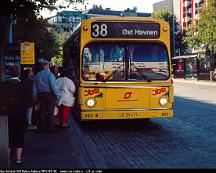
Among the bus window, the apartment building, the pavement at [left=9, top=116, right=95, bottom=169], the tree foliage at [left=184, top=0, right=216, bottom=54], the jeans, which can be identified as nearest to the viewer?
the pavement at [left=9, top=116, right=95, bottom=169]

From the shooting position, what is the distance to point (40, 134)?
446 inches

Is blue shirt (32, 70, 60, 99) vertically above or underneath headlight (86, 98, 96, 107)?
above

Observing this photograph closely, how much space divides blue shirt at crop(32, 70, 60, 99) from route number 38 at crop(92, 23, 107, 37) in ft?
5.19

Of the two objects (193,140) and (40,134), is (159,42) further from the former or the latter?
(40,134)

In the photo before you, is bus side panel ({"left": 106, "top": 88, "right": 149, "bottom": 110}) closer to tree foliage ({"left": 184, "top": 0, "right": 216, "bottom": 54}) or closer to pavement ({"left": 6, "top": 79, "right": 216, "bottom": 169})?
pavement ({"left": 6, "top": 79, "right": 216, "bottom": 169})

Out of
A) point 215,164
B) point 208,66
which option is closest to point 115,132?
point 215,164

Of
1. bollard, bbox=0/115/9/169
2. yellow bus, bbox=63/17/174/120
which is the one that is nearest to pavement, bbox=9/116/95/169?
bollard, bbox=0/115/9/169

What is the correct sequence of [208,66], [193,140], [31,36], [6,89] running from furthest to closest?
[208,66], [31,36], [193,140], [6,89]

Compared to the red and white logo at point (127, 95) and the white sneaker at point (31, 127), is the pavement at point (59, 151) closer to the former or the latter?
the white sneaker at point (31, 127)

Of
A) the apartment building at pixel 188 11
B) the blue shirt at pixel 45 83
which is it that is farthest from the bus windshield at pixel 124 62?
the apartment building at pixel 188 11

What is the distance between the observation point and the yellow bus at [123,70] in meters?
11.7

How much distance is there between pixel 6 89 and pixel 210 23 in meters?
41.7

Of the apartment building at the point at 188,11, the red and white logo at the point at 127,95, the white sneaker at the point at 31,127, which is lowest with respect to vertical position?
the white sneaker at the point at 31,127

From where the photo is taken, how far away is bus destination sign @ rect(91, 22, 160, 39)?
11.9m
